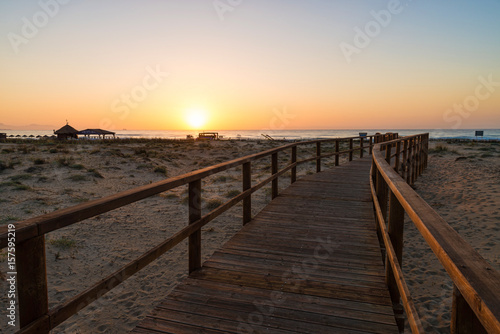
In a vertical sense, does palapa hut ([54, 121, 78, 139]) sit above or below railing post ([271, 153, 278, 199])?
above

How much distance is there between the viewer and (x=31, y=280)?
5.43 feet

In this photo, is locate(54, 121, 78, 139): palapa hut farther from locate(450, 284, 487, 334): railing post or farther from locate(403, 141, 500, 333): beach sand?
locate(450, 284, 487, 334): railing post

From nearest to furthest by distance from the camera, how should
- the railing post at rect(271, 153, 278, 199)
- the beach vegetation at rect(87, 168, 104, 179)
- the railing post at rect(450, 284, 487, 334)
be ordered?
the railing post at rect(450, 284, 487, 334), the railing post at rect(271, 153, 278, 199), the beach vegetation at rect(87, 168, 104, 179)

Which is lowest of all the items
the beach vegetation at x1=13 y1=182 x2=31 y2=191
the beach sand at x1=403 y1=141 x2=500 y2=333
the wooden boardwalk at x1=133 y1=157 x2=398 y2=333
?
the beach sand at x1=403 y1=141 x2=500 y2=333

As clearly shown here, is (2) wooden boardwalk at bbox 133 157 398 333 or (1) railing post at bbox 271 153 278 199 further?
(1) railing post at bbox 271 153 278 199

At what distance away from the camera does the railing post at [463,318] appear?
1095 mm

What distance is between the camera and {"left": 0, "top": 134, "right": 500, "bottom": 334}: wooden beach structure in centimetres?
128

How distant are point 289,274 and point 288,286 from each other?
11.0 inches

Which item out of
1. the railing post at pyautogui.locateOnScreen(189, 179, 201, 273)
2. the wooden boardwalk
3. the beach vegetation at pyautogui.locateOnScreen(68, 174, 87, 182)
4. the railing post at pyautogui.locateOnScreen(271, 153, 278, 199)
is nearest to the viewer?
the wooden boardwalk

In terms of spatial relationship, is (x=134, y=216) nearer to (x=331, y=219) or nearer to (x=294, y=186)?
(x=294, y=186)

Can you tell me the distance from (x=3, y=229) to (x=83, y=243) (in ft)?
19.7

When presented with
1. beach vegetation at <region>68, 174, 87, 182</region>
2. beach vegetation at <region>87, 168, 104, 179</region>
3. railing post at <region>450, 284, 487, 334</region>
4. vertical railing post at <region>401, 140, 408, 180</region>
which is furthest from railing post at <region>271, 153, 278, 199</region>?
beach vegetation at <region>87, 168, 104, 179</region>

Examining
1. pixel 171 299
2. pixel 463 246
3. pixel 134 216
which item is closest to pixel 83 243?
pixel 134 216

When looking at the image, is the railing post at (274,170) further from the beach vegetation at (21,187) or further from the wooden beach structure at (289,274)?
the beach vegetation at (21,187)
